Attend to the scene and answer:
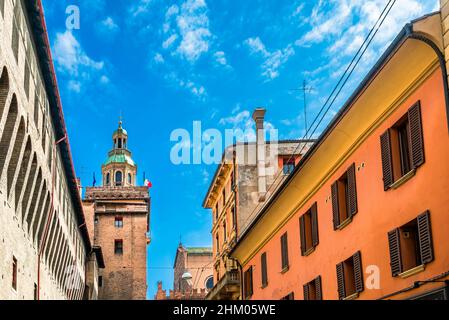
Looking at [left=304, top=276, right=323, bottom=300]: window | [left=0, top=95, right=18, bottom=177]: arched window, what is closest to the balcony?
[left=304, top=276, right=323, bottom=300]: window

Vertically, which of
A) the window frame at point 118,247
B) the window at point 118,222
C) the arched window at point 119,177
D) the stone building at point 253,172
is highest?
the arched window at point 119,177

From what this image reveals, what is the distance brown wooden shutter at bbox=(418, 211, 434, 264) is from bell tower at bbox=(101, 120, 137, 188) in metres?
73.2

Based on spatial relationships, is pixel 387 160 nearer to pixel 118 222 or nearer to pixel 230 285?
pixel 230 285

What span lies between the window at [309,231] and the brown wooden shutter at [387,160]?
6.10 metres

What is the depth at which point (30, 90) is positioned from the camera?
2347 cm

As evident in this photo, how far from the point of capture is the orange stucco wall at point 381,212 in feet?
48.0

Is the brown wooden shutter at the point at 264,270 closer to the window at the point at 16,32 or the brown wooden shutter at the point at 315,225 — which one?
the brown wooden shutter at the point at 315,225

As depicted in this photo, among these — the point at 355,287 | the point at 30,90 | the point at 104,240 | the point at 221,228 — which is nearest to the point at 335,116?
the point at 355,287

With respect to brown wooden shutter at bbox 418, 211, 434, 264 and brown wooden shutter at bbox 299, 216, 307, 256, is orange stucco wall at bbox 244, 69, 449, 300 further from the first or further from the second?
brown wooden shutter at bbox 299, 216, 307, 256

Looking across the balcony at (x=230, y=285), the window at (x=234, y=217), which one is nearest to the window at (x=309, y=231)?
the balcony at (x=230, y=285)

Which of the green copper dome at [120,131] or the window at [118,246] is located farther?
the green copper dome at [120,131]

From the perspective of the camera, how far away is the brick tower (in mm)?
68250
